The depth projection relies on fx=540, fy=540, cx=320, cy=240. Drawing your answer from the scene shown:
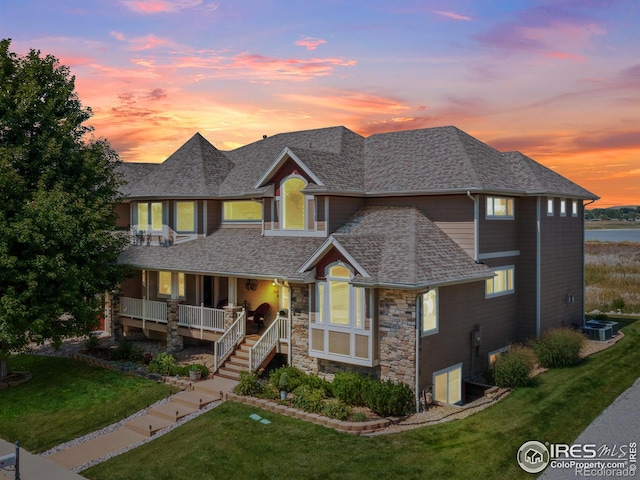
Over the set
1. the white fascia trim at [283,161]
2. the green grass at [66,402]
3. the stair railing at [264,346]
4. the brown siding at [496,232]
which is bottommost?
the green grass at [66,402]

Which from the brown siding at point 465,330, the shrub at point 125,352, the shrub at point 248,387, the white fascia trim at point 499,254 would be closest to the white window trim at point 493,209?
the white fascia trim at point 499,254

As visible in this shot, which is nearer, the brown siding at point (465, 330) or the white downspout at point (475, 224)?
the brown siding at point (465, 330)

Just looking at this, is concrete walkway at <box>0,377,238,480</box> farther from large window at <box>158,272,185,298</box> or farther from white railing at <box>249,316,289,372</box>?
large window at <box>158,272,185,298</box>

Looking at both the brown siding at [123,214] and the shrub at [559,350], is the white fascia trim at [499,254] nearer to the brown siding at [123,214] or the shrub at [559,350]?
the shrub at [559,350]

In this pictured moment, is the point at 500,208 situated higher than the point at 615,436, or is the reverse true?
the point at 500,208

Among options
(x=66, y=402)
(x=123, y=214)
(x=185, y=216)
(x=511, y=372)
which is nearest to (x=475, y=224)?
(x=511, y=372)

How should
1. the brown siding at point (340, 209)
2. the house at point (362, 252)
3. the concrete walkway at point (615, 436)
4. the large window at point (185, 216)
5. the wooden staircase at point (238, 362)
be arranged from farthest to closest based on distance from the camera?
the large window at point (185, 216)
the brown siding at point (340, 209)
the wooden staircase at point (238, 362)
the house at point (362, 252)
the concrete walkway at point (615, 436)

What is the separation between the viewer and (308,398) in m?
16.2

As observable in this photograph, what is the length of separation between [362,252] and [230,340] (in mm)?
6660

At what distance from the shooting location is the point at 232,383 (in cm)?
1864

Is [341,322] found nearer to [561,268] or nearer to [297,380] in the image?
[297,380]

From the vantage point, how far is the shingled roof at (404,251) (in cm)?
1658

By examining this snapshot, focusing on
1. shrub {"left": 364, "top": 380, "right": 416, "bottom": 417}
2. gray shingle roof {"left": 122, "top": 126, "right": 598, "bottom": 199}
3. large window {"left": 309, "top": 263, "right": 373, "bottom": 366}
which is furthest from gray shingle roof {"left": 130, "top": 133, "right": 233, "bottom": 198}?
shrub {"left": 364, "top": 380, "right": 416, "bottom": 417}

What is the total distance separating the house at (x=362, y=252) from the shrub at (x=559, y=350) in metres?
1.52
